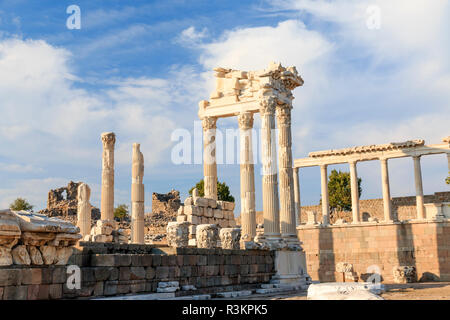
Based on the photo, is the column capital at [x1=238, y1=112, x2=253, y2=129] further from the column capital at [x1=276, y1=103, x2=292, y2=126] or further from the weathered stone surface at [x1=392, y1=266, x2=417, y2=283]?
the weathered stone surface at [x1=392, y1=266, x2=417, y2=283]

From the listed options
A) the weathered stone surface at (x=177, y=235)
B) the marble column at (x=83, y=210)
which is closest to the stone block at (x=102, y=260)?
the weathered stone surface at (x=177, y=235)

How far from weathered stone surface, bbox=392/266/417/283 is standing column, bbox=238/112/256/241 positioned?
33.1ft

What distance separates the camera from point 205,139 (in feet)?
76.8

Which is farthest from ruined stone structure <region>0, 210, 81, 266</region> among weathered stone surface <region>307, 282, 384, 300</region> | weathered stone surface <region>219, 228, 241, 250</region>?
weathered stone surface <region>219, 228, 241, 250</region>

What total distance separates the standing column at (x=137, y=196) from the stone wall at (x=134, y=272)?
7.17m

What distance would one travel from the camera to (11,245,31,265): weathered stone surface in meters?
7.90

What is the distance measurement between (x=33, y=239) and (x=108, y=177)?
15.8 metres

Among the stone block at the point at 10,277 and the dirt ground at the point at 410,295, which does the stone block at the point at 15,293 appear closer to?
the stone block at the point at 10,277

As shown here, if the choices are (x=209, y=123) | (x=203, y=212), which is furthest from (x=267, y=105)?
(x=203, y=212)

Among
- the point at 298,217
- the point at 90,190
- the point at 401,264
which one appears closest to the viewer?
the point at 90,190

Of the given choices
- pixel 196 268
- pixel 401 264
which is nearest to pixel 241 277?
pixel 196 268

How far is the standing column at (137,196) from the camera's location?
2316 cm
